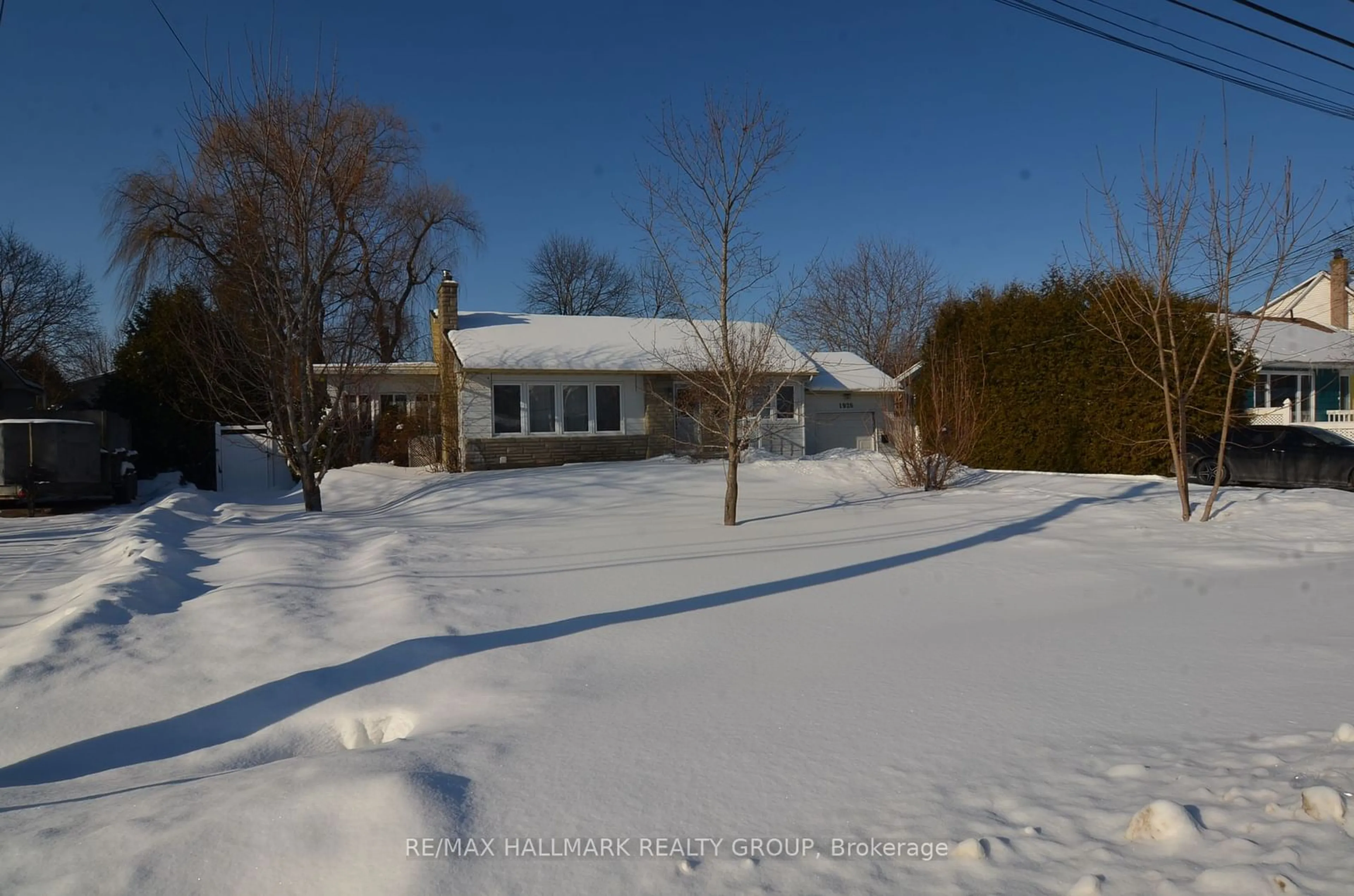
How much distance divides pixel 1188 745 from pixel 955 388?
11940mm

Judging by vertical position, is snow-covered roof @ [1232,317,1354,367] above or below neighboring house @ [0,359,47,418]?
above

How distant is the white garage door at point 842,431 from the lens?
26.5 m

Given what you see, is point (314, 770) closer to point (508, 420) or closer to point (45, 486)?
point (45, 486)

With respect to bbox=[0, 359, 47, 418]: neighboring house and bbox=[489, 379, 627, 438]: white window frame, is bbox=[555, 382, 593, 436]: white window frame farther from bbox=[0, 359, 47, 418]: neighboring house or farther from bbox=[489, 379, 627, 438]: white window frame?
bbox=[0, 359, 47, 418]: neighboring house

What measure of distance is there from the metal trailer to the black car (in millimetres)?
20454

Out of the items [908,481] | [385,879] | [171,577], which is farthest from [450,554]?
[908,481]

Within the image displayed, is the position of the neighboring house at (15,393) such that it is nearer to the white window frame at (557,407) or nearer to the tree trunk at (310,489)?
the white window frame at (557,407)

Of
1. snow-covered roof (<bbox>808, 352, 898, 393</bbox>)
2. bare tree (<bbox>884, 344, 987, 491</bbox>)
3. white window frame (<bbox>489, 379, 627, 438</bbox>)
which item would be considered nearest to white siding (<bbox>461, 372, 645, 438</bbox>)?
white window frame (<bbox>489, 379, 627, 438</bbox>)

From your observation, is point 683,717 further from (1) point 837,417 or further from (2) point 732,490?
(1) point 837,417

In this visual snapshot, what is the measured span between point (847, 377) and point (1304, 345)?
14096 mm

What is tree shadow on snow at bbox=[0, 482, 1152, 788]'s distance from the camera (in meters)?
4.21

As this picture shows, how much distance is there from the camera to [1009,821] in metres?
3.14

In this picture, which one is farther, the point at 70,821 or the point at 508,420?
the point at 508,420

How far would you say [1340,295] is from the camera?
33188 millimetres
